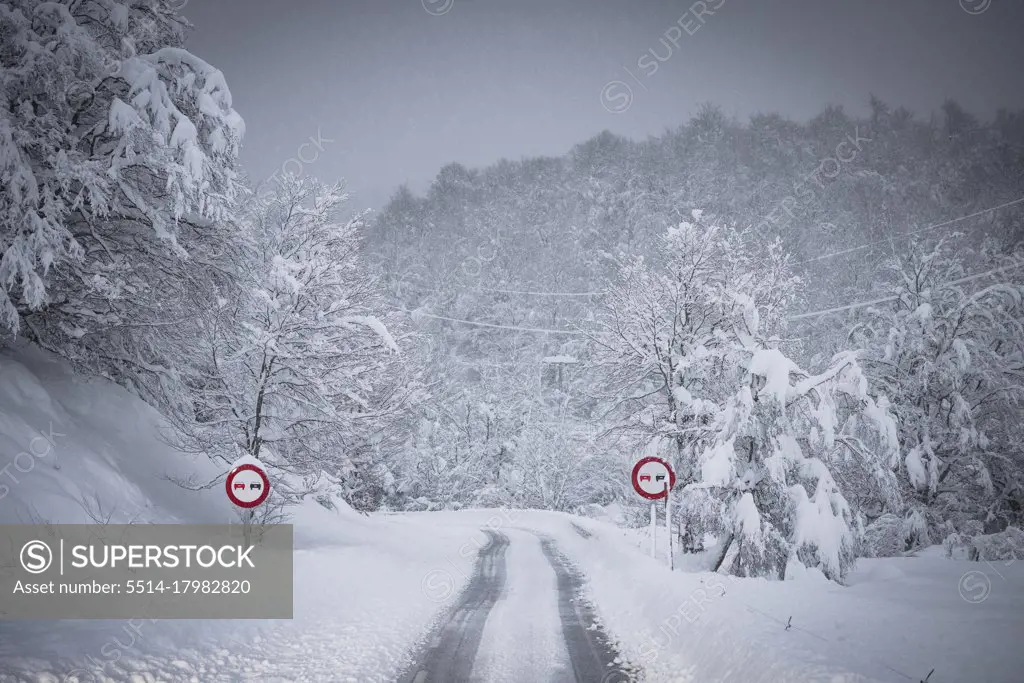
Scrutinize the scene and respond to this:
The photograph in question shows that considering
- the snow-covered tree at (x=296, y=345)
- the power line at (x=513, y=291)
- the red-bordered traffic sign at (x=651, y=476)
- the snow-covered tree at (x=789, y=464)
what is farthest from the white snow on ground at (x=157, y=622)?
the power line at (x=513, y=291)

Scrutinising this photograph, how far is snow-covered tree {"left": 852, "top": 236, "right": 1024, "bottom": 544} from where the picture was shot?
15.5m

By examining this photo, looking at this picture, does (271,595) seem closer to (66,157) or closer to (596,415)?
(66,157)

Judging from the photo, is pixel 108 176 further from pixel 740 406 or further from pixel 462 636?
pixel 740 406

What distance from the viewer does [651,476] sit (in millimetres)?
11258

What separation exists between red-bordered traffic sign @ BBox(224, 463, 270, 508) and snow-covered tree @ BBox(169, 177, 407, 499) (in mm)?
3239

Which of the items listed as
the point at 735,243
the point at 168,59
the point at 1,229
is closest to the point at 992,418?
the point at 735,243

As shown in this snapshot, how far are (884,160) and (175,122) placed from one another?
4386 inches

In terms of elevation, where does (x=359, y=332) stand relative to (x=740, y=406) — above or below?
above

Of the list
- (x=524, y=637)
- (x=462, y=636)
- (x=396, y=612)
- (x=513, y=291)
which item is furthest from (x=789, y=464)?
(x=513, y=291)

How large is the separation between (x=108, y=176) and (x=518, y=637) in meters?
11.0

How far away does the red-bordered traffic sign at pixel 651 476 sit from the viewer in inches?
440

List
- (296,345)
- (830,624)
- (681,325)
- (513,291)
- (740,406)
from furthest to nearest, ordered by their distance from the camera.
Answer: (513,291), (681,325), (296,345), (740,406), (830,624)

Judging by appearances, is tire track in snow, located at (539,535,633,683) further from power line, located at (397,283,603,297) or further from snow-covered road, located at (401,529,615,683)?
power line, located at (397,283,603,297)

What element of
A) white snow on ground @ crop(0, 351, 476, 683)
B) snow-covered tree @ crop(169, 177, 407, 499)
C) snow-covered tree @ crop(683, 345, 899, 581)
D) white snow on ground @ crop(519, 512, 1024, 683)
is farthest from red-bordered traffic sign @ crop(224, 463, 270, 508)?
snow-covered tree @ crop(683, 345, 899, 581)
